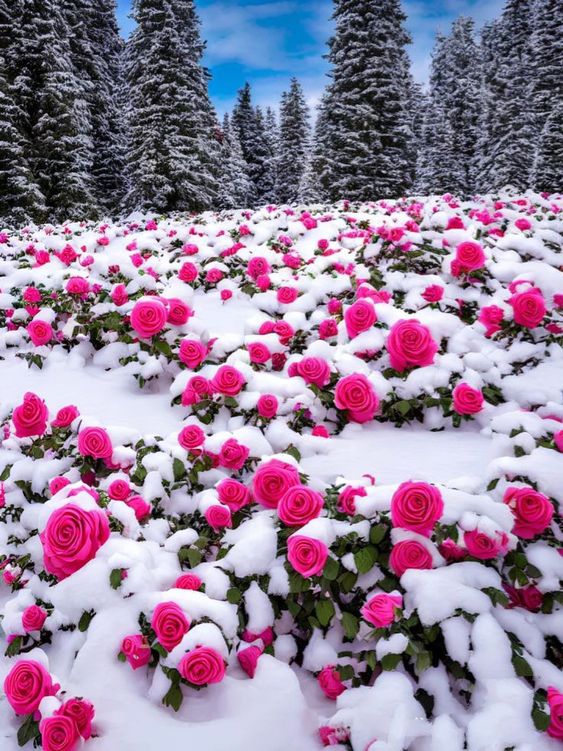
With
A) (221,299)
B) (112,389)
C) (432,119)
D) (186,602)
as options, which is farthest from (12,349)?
(432,119)

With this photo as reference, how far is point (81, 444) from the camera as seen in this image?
2240 millimetres

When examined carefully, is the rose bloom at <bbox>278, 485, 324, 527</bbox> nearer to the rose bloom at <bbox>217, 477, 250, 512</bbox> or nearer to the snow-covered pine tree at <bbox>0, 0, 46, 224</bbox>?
the rose bloom at <bbox>217, 477, 250, 512</bbox>

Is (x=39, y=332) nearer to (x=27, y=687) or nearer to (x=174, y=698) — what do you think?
(x=27, y=687)

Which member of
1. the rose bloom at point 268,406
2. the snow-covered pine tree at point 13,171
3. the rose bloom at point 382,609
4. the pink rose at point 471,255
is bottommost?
the rose bloom at point 382,609

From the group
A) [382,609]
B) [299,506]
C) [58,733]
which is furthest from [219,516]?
[58,733]

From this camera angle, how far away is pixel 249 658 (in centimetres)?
163

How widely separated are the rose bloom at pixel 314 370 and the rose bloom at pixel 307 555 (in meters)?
1.23

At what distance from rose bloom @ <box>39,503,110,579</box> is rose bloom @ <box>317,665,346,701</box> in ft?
2.86

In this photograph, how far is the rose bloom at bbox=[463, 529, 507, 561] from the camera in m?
1.63

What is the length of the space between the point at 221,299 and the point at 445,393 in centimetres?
254

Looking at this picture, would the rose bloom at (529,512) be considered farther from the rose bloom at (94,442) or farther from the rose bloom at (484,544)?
the rose bloom at (94,442)

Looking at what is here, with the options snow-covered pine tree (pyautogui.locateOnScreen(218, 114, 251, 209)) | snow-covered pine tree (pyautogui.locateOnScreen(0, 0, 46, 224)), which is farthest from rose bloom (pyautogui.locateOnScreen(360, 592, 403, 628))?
snow-covered pine tree (pyautogui.locateOnScreen(218, 114, 251, 209))

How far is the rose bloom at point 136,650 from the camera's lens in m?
1.56

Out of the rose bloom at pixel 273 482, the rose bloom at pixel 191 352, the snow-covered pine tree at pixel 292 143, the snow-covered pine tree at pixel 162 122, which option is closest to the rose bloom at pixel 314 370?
the rose bloom at pixel 191 352
